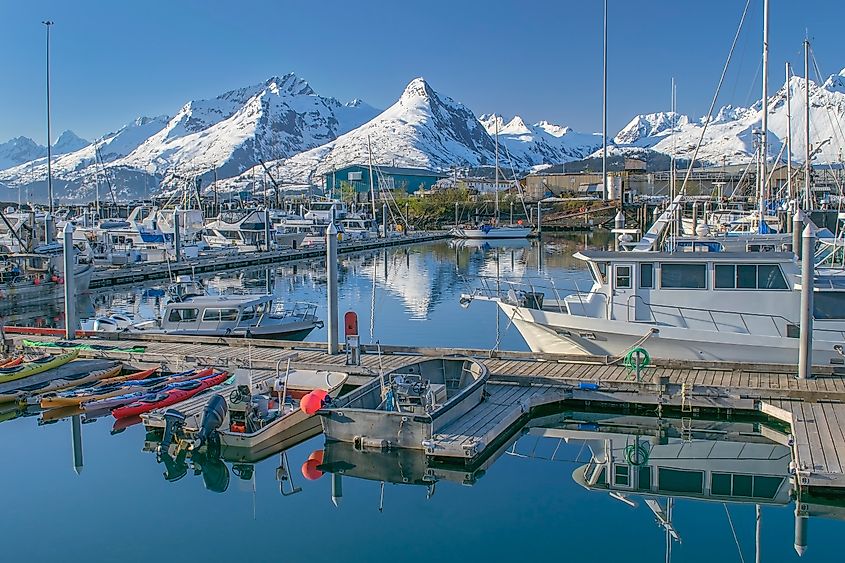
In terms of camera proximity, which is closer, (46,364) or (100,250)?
(46,364)

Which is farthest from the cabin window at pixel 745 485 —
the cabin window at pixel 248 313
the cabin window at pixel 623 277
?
the cabin window at pixel 248 313

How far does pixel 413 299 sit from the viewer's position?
39.8 m

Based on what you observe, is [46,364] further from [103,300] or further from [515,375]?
[103,300]

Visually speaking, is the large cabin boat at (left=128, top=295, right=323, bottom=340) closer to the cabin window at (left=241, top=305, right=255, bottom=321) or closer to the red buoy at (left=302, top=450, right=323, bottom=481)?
the cabin window at (left=241, top=305, right=255, bottom=321)

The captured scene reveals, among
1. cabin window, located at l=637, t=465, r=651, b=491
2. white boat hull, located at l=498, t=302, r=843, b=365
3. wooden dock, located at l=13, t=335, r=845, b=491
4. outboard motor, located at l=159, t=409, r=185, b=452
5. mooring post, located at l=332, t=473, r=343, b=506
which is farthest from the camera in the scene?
white boat hull, located at l=498, t=302, r=843, b=365

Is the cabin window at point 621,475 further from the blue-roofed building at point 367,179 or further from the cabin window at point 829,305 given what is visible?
the blue-roofed building at point 367,179

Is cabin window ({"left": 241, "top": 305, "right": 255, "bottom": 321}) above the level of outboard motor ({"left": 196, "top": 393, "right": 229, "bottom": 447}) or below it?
above

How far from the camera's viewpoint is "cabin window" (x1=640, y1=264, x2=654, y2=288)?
18.4m

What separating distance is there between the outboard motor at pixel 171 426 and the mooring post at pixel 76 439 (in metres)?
1.57

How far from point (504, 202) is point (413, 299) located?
7842 cm

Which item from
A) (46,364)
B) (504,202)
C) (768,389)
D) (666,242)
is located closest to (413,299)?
(666,242)

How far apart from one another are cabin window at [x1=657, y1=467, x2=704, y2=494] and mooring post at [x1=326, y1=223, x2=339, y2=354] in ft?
24.5

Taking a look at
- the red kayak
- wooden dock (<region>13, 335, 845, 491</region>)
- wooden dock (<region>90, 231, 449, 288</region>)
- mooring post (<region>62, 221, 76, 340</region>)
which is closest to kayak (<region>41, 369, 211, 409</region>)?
the red kayak

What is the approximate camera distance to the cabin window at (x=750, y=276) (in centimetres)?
1781
